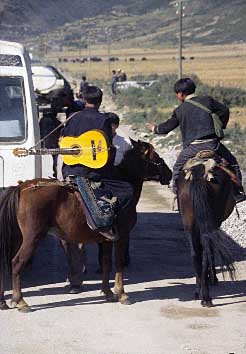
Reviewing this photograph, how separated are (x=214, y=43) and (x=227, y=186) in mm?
148471

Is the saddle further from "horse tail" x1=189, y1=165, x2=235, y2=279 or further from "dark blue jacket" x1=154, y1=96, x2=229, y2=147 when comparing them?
"dark blue jacket" x1=154, y1=96, x2=229, y2=147

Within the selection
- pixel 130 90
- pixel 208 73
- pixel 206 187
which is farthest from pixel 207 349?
pixel 208 73

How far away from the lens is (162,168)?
37.0 feet

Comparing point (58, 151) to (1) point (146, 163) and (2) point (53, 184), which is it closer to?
(2) point (53, 184)

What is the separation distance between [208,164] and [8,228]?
7.17ft

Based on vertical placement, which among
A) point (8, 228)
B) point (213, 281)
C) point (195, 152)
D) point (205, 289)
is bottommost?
point (213, 281)

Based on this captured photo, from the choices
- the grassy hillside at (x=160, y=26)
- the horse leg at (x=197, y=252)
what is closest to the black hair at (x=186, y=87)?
the horse leg at (x=197, y=252)

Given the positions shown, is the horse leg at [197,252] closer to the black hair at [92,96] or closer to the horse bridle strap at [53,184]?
the horse bridle strap at [53,184]

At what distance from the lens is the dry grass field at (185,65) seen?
263ft

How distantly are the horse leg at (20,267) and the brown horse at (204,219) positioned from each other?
1.69 m

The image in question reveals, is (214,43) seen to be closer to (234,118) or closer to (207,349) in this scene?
(234,118)

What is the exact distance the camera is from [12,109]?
481 inches

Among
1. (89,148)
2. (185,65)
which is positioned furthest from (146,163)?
(185,65)

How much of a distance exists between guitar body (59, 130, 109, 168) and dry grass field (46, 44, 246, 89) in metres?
52.6
